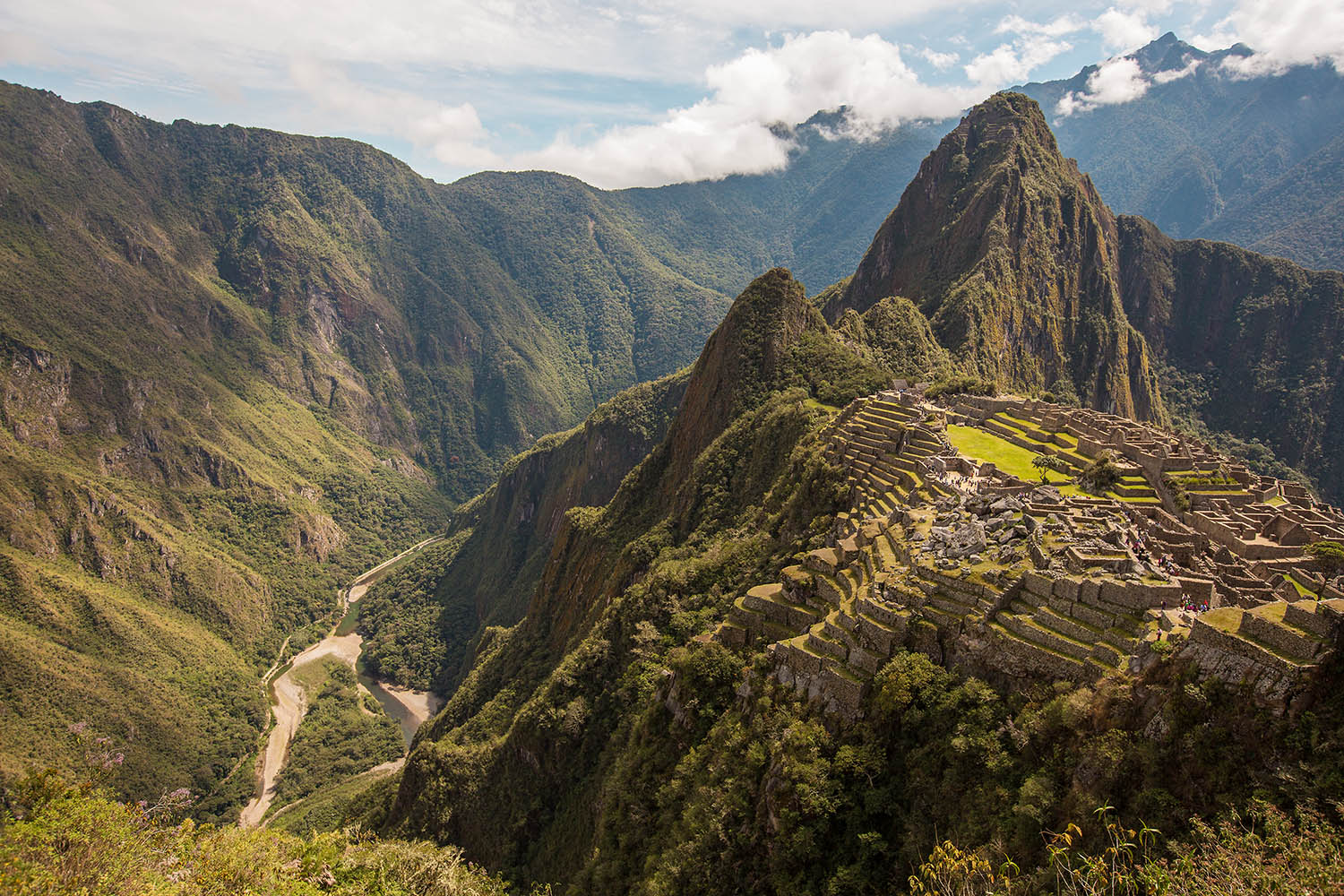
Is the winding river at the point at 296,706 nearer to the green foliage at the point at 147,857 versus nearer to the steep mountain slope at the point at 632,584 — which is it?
the steep mountain slope at the point at 632,584

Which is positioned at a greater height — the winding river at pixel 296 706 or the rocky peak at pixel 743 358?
the rocky peak at pixel 743 358

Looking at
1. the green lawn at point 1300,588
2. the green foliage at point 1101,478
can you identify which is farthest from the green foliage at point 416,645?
the green lawn at point 1300,588

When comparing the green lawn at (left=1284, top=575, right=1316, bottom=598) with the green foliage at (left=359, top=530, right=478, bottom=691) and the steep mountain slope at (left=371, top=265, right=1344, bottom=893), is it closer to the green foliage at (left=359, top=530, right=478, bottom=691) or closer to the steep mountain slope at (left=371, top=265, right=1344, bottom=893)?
the steep mountain slope at (left=371, top=265, right=1344, bottom=893)

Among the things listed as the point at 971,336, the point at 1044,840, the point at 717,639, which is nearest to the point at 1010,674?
the point at 1044,840

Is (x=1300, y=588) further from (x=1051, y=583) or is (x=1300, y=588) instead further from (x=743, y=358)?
(x=743, y=358)

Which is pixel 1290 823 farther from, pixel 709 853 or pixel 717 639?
pixel 717 639

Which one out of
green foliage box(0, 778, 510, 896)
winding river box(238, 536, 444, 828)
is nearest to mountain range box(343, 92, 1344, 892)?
green foliage box(0, 778, 510, 896)
